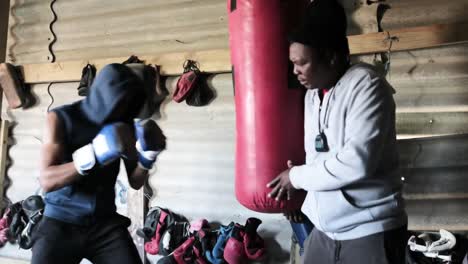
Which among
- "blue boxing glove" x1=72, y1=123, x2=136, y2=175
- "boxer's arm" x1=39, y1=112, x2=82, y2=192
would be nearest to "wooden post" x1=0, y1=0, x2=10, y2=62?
"boxer's arm" x1=39, y1=112, x2=82, y2=192

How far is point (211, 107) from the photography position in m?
3.65

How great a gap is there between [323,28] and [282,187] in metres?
0.71

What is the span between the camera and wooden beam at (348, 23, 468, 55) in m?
2.84

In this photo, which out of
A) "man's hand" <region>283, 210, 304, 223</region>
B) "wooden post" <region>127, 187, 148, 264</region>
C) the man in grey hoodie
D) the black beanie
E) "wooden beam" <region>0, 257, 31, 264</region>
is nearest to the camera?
the man in grey hoodie

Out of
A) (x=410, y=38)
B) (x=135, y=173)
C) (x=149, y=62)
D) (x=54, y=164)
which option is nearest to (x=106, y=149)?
(x=54, y=164)

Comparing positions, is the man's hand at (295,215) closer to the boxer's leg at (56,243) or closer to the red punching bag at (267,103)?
the red punching bag at (267,103)

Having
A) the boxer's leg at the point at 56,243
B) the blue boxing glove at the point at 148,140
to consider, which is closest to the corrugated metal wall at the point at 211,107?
the blue boxing glove at the point at 148,140

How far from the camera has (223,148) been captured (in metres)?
3.60

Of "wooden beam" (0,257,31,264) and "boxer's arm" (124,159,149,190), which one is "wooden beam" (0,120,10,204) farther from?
"boxer's arm" (124,159,149,190)

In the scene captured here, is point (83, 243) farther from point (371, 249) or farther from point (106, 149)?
point (371, 249)

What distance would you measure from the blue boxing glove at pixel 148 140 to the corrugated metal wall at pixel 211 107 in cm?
135

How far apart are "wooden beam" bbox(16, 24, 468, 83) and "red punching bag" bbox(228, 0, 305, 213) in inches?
37.9

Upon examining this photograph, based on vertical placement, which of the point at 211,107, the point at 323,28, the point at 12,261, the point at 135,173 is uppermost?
the point at 323,28

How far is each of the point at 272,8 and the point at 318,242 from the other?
1.16m
